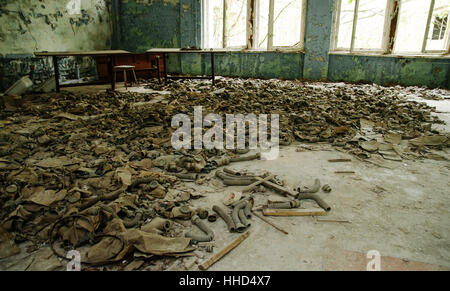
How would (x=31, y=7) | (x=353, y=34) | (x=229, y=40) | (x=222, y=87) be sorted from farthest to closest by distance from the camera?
(x=229, y=40), (x=353, y=34), (x=222, y=87), (x=31, y=7)

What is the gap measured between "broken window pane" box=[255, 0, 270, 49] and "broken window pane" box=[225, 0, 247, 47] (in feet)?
1.36

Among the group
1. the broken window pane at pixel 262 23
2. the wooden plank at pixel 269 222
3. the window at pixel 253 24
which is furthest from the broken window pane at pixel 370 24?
the wooden plank at pixel 269 222

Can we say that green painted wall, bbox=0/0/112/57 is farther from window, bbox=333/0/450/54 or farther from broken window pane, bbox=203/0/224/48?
window, bbox=333/0/450/54

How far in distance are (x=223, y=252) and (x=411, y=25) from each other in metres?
8.44

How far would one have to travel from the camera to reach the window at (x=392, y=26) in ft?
23.5

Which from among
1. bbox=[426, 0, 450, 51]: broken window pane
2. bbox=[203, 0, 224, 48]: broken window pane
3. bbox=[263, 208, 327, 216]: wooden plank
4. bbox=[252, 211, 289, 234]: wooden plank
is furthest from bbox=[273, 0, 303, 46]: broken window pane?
bbox=[252, 211, 289, 234]: wooden plank

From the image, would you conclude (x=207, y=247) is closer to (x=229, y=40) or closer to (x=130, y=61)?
(x=130, y=61)

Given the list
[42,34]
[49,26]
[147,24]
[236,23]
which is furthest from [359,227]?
[147,24]

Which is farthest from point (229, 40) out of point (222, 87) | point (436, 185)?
point (436, 185)

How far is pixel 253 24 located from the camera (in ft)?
29.9

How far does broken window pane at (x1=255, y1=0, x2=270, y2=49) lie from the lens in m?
8.90

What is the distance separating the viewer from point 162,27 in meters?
9.65

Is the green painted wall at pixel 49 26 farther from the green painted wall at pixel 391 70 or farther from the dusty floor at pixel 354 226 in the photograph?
the green painted wall at pixel 391 70
